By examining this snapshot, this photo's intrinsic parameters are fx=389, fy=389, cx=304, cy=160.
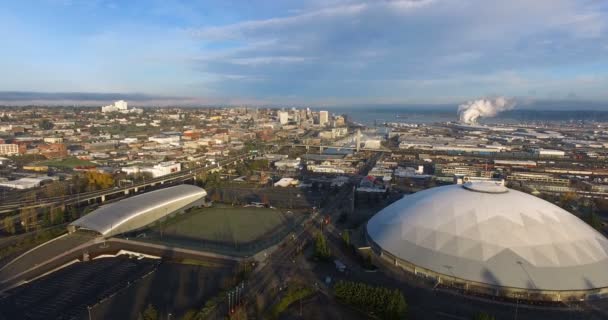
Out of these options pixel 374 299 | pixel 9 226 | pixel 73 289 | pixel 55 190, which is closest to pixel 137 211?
pixel 9 226

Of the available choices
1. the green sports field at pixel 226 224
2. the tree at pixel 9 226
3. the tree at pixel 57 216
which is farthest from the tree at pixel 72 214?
the green sports field at pixel 226 224

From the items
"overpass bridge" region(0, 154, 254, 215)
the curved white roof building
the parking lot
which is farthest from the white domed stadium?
"overpass bridge" region(0, 154, 254, 215)

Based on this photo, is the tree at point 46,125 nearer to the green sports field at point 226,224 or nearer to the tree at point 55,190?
the tree at point 55,190

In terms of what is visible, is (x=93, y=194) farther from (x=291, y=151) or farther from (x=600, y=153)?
(x=600, y=153)

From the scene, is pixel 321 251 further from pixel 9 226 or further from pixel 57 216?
pixel 9 226

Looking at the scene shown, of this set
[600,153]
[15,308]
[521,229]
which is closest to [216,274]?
[15,308]

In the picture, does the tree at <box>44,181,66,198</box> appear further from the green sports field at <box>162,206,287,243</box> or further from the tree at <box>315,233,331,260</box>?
the tree at <box>315,233,331,260</box>
